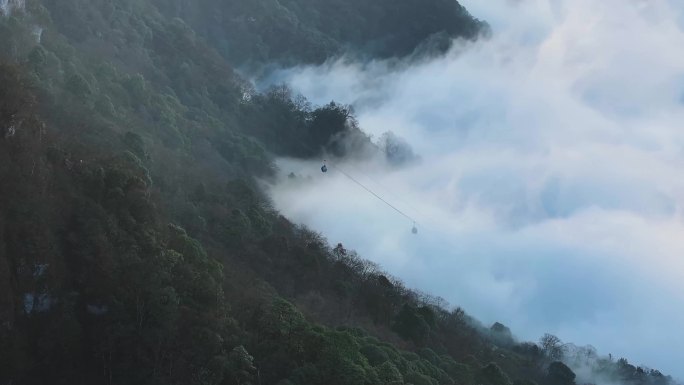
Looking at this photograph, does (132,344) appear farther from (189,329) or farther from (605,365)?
(605,365)

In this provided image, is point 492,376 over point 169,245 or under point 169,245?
over

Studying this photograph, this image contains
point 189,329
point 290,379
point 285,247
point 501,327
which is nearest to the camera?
point 290,379

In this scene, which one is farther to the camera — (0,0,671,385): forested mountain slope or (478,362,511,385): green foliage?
(478,362,511,385): green foliage

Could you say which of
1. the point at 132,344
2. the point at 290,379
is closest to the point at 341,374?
the point at 290,379

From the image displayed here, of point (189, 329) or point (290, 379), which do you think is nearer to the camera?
point (290, 379)

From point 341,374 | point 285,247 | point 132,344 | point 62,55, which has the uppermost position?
point 62,55

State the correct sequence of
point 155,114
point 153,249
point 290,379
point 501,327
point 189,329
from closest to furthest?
point 290,379 < point 189,329 < point 153,249 < point 155,114 < point 501,327

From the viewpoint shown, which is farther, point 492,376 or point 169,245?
point 492,376

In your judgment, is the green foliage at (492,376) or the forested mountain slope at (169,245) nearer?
the forested mountain slope at (169,245)
